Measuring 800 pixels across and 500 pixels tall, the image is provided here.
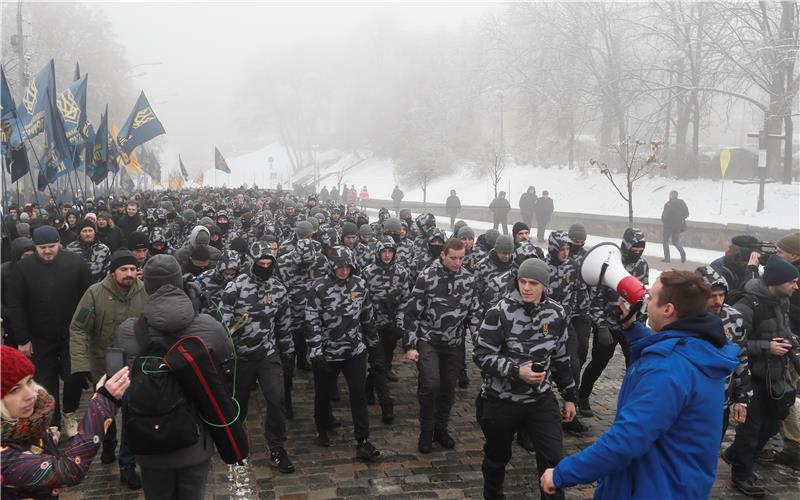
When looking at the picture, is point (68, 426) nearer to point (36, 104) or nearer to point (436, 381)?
point (436, 381)

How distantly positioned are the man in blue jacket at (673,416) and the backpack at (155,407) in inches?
74.6

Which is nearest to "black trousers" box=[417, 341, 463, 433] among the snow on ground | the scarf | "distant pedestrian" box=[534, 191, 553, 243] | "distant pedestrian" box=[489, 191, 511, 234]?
the scarf

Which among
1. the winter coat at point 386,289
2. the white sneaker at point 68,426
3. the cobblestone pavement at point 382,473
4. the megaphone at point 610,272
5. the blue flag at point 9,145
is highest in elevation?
the blue flag at point 9,145

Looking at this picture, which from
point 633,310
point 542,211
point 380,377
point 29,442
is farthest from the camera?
point 542,211

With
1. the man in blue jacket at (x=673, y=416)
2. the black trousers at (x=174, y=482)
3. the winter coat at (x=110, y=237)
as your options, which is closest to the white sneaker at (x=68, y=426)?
the black trousers at (x=174, y=482)

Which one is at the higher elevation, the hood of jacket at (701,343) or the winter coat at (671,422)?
the hood of jacket at (701,343)

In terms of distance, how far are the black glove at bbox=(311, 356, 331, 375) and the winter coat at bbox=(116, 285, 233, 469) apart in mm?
2562

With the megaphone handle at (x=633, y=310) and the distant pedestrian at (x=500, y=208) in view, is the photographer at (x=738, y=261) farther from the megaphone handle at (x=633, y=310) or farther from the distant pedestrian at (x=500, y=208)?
the distant pedestrian at (x=500, y=208)

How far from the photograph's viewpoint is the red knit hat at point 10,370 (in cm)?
265

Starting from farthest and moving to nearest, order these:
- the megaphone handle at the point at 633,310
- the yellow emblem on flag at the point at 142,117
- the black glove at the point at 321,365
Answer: the yellow emblem on flag at the point at 142,117, the black glove at the point at 321,365, the megaphone handle at the point at 633,310

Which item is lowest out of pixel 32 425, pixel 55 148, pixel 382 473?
pixel 382 473

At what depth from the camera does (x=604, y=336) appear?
7.38m

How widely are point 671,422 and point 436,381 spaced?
3773 mm

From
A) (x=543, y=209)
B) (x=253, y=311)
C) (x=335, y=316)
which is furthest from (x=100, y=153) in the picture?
(x=543, y=209)
